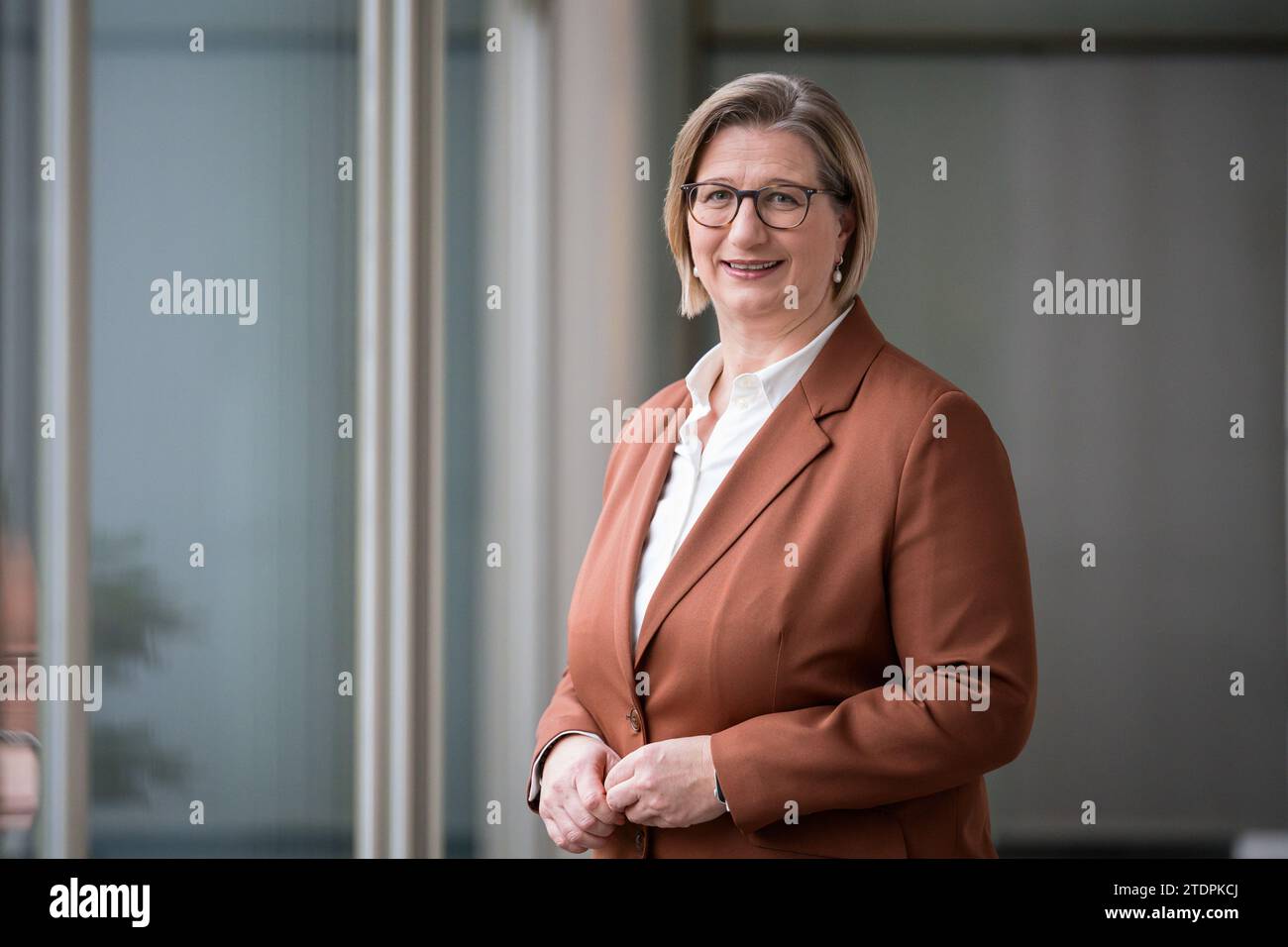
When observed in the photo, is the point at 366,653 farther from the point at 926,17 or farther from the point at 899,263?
the point at 926,17

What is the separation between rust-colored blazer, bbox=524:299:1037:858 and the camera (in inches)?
51.1

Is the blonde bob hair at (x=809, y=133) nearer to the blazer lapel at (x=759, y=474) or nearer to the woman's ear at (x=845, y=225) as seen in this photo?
the woman's ear at (x=845, y=225)

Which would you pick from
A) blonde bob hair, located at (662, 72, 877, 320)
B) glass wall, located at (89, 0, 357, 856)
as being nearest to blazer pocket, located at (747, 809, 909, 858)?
blonde bob hair, located at (662, 72, 877, 320)

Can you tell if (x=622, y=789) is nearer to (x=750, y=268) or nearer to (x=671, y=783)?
(x=671, y=783)

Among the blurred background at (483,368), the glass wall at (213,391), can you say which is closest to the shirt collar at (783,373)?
the blurred background at (483,368)

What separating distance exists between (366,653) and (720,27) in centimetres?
125

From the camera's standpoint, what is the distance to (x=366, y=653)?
183cm

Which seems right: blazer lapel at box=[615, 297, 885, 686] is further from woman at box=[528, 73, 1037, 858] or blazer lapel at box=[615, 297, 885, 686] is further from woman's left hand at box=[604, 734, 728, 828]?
woman's left hand at box=[604, 734, 728, 828]

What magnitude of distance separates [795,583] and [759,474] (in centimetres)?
16

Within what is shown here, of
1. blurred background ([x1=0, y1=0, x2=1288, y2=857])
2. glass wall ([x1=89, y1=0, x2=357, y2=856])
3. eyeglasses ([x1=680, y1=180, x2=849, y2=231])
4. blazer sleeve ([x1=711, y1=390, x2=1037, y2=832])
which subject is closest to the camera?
blazer sleeve ([x1=711, y1=390, x2=1037, y2=832])

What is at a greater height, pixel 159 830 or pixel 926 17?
pixel 926 17

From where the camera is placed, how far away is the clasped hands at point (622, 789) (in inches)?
52.9
